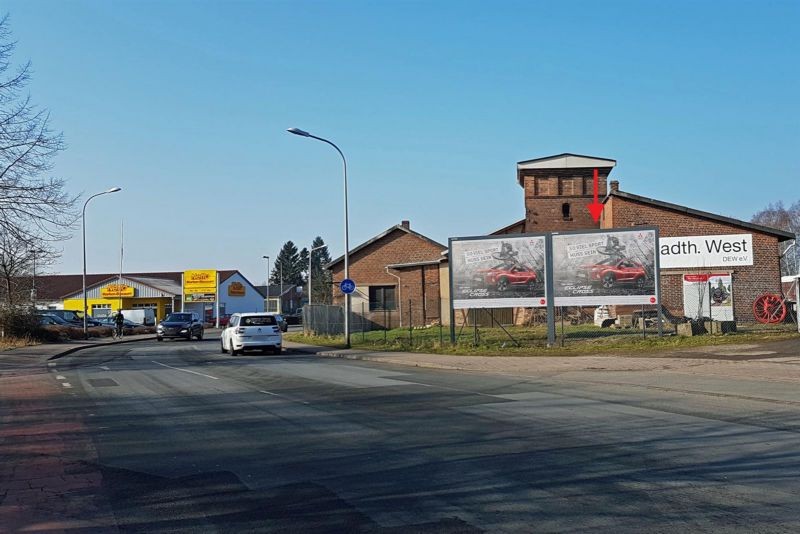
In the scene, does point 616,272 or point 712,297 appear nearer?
point 616,272

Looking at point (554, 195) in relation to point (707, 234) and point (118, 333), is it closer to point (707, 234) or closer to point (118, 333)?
point (707, 234)

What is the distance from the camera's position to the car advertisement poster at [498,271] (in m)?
26.9

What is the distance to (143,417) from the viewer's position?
12.2m

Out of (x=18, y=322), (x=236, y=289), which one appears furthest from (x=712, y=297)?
(x=236, y=289)

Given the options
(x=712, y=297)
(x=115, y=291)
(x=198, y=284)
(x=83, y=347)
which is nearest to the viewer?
(x=712, y=297)

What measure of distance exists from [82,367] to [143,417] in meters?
13.5

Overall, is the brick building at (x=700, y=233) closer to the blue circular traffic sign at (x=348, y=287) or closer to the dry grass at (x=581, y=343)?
the dry grass at (x=581, y=343)

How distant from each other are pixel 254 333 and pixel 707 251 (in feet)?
70.2

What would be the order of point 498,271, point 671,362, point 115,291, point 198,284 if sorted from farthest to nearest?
point 198,284 → point 115,291 → point 498,271 → point 671,362

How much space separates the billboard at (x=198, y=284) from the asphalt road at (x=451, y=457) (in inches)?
2850

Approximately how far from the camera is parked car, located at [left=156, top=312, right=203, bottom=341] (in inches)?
1831

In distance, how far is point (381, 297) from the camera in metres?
54.2

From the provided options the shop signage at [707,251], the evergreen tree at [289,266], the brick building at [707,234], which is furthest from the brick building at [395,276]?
the evergreen tree at [289,266]

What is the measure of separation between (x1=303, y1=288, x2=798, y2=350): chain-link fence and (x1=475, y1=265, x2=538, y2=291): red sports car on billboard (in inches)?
52.1
